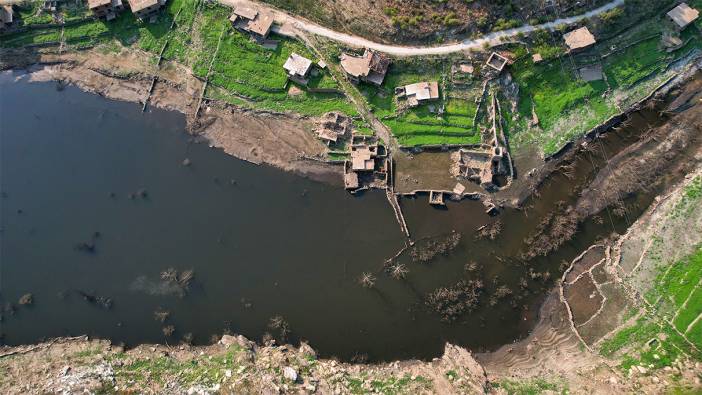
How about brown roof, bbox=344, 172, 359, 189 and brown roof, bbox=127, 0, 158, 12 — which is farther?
brown roof, bbox=127, 0, 158, 12

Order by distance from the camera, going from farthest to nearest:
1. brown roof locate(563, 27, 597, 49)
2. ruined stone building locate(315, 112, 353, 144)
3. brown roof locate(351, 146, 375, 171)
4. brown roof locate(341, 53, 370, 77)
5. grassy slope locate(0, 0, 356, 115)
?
1. grassy slope locate(0, 0, 356, 115)
2. ruined stone building locate(315, 112, 353, 144)
3. brown roof locate(341, 53, 370, 77)
4. brown roof locate(351, 146, 375, 171)
5. brown roof locate(563, 27, 597, 49)

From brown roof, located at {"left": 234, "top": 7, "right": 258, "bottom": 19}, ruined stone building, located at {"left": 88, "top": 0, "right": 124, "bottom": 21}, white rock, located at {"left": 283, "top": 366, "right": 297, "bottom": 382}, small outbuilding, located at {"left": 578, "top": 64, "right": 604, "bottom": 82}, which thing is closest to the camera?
white rock, located at {"left": 283, "top": 366, "right": 297, "bottom": 382}

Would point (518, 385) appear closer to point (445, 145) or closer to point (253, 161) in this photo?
point (445, 145)

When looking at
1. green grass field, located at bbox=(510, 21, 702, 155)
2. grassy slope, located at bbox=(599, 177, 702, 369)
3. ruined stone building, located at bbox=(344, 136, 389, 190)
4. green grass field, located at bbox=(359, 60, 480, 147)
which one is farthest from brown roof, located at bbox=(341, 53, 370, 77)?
grassy slope, located at bbox=(599, 177, 702, 369)

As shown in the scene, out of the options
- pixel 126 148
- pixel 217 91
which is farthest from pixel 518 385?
pixel 126 148

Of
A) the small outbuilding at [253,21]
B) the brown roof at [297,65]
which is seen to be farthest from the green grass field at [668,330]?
the small outbuilding at [253,21]

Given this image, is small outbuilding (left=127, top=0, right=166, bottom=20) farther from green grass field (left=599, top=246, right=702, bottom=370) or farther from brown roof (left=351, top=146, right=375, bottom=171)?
green grass field (left=599, top=246, right=702, bottom=370)

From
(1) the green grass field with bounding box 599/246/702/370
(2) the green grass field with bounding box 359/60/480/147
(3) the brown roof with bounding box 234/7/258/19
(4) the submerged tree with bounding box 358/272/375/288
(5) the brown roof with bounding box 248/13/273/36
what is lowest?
(1) the green grass field with bounding box 599/246/702/370
